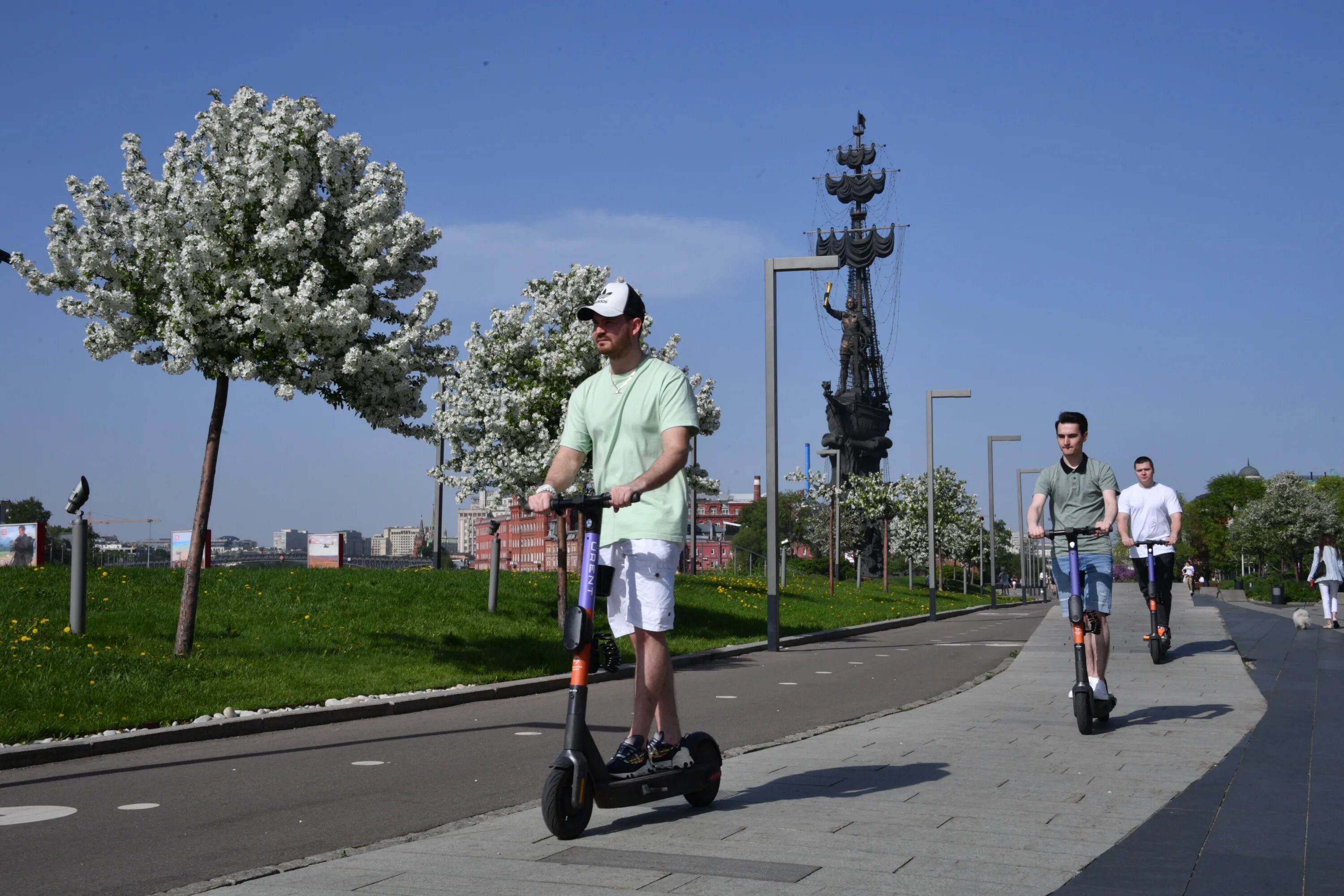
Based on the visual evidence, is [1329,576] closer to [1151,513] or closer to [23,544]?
[1151,513]

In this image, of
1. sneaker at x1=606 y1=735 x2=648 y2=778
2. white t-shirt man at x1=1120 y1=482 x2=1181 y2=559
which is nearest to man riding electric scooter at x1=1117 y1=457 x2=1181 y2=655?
white t-shirt man at x1=1120 y1=482 x2=1181 y2=559

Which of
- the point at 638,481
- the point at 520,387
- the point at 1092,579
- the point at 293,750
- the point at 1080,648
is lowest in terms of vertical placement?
the point at 293,750

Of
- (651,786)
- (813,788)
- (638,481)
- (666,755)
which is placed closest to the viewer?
(638,481)

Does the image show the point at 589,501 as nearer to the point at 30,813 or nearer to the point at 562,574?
the point at 30,813

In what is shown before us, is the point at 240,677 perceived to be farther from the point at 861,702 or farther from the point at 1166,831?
the point at 1166,831

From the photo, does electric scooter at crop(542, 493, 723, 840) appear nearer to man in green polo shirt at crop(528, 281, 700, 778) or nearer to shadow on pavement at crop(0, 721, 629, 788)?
man in green polo shirt at crop(528, 281, 700, 778)

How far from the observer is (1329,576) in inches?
862

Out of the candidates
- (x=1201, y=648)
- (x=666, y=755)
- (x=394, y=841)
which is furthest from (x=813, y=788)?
(x=1201, y=648)

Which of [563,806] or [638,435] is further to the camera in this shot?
[638,435]

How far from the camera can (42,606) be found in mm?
12773

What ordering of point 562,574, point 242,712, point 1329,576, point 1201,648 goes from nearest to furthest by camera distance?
point 242,712, point 1201,648, point 562,574, point 1329,576

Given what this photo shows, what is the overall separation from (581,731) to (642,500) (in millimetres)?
929

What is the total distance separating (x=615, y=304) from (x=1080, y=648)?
434cm

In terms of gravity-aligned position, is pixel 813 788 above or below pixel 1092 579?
below
